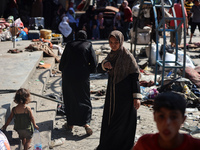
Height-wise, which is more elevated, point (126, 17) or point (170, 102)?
point (126, 17)

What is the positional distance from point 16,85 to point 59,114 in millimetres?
1017

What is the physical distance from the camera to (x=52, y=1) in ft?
56.4

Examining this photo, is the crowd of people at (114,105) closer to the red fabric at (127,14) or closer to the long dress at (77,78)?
the long dress at (77,78)

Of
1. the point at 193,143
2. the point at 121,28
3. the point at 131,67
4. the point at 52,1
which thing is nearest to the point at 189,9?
the point at 121,28

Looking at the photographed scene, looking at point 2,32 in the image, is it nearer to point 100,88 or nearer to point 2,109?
point 100,88

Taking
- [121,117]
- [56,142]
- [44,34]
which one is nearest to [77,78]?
[56,142]

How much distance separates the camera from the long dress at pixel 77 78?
18.3 feet

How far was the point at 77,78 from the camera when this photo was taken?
559 cm

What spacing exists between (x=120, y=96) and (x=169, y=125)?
2484 mm

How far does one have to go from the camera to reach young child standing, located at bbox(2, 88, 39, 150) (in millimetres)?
4305

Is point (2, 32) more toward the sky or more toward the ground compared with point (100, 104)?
more toward the sky

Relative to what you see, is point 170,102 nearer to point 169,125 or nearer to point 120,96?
point 169,125

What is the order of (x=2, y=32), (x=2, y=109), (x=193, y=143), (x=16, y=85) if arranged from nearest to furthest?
(x=193, y=143) → (x=2, y=109) → (x=16, y=85) → (x=2, y=32)

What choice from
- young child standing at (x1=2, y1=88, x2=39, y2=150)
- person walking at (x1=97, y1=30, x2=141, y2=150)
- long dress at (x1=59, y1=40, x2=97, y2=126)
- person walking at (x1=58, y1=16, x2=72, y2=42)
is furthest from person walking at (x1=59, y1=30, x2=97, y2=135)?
person walking at (x1=58, y1=16, x2=72, y2=42)
